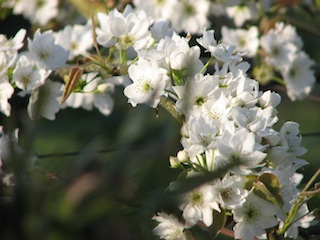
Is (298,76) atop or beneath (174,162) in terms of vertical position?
beneath

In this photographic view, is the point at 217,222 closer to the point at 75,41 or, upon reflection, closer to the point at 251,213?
the point at 251,213

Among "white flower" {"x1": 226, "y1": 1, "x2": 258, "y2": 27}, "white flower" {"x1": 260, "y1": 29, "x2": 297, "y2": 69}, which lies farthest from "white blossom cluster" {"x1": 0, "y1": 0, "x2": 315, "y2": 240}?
"white flower" {"x1": 226, "y1": 1, "x2": 258, "y2": 27}

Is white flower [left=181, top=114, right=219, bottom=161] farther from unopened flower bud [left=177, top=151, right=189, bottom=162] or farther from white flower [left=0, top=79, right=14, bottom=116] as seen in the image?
white flower [left=0, top=79, right=14, bottom=116]

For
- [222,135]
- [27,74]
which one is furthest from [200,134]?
[27,74]

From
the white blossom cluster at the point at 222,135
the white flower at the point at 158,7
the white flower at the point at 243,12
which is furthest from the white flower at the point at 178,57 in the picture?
the white flower at the point at 243,12

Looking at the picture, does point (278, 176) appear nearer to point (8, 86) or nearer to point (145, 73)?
point (145, 73)

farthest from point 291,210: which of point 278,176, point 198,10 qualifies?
point 198,10
